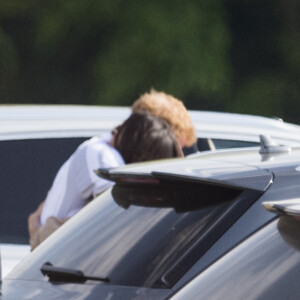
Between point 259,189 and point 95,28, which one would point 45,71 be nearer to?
point 95,28

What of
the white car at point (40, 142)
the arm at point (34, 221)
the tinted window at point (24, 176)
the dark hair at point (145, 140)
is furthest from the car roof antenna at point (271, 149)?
the tinted window at point (24, 176)

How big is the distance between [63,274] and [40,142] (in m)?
2.13

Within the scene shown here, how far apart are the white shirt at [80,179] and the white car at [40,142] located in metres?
0.38

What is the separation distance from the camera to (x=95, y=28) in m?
15.1

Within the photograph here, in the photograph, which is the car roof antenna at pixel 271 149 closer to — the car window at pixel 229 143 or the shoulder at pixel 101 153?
the shoulder at pixel 101 153

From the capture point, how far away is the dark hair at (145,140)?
4969 mm

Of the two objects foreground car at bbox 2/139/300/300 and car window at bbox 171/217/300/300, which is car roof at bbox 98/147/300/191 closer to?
foreground car at bbox 2/139/300/300

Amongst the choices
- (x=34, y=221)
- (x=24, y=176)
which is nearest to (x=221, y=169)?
(x=34, y=221)

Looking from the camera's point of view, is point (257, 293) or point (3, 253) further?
point (3, 253)

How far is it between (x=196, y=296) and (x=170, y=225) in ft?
2.24

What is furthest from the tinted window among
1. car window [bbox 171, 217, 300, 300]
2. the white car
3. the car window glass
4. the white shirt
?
car window [bbox 171, 217, 300, 300]

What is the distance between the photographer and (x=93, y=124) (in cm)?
576

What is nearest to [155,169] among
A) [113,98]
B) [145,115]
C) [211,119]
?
[145,115]

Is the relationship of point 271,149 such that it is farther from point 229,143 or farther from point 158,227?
point 229,143
